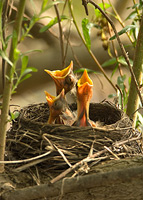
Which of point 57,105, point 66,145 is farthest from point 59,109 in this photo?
point 66,145

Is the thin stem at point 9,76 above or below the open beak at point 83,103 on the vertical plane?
above

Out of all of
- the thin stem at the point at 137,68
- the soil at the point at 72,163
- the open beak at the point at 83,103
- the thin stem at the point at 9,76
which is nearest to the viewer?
the thin stem at the point at 9,76

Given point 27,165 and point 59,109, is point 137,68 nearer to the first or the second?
point 59,109

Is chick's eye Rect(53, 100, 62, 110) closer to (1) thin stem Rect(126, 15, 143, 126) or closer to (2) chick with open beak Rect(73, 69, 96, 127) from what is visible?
(2) chick with open beak Rect(73, 69, 96, 127)

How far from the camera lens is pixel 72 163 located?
78 cm

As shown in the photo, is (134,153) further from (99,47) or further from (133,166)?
(99,47)

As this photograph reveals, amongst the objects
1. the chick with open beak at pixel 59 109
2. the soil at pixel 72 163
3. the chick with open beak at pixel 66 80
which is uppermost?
the chick with open beak at pixel 66 80

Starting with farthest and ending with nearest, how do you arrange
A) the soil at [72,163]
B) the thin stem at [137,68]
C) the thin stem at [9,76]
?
the thin stem at [137,68] < the soil at [72,163] < the thin stem at [9,76]

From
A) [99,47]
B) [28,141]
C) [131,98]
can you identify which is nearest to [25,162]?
[28,141]

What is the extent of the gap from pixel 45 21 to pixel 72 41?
17 centimetres

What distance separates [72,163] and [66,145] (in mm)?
41

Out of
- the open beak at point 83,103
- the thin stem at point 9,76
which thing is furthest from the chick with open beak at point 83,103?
the thin stem at point 9,76

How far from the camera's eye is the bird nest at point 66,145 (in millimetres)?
766

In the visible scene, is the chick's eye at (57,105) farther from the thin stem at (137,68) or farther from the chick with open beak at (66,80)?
the thin stem at (137,68)
